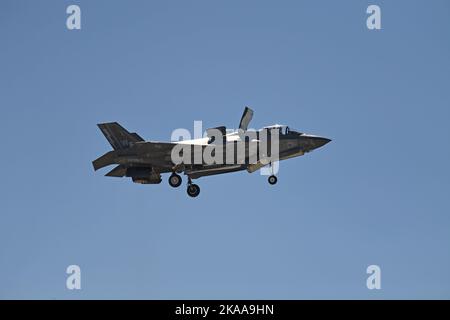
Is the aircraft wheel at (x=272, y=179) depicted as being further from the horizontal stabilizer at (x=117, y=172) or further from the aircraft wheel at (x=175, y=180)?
the horizontal stabilizer at (x=117, y=172)

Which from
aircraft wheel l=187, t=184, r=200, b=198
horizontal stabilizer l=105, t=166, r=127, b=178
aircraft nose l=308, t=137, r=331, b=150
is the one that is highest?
aircraft nose l=308, t=137, r=331, b=150

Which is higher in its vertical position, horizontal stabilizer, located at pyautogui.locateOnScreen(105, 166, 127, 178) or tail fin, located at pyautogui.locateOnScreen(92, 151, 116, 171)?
tail fin, located at pyautogui.locateOnScreen(92, 151, 116, 171)

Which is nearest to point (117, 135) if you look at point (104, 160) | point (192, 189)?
point (104, 160)

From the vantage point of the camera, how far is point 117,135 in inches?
2076

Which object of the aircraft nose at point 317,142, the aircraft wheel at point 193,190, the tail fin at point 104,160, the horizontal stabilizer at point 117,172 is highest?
the aircraft nose at point 317,142

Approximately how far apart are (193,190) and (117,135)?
21.2ft

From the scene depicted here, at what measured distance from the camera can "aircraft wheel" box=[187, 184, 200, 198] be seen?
54.2 meters

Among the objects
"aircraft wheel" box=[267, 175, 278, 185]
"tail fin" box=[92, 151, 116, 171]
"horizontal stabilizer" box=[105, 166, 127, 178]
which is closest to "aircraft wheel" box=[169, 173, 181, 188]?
"horizontal stabilizer" box=[105, 166, 127, 178]

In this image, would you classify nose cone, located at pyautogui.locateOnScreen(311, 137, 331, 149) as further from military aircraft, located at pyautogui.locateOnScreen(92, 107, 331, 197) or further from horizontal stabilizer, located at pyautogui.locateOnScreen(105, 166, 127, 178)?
horizontal stabilizer, located at pyautogui.locateOnScreen(105, 166, 127, 178)

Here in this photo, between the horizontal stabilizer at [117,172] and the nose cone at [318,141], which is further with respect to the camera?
the nose cone at [318,141]

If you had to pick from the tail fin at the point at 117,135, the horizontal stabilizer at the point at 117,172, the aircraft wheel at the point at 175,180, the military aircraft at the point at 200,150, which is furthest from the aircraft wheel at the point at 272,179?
the horizontal stabilizer at the point at 117,172

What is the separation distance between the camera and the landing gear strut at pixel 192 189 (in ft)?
178
